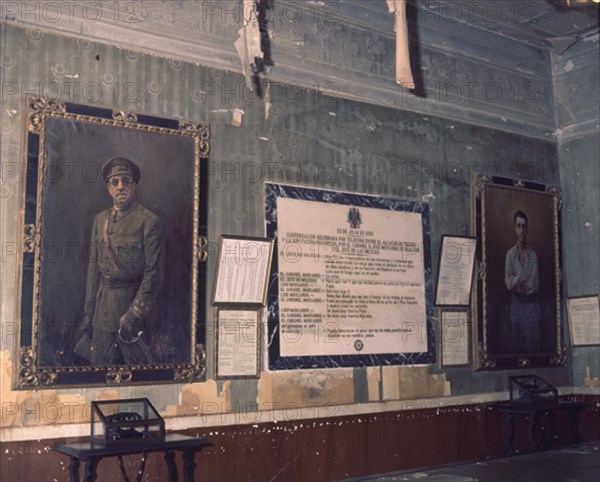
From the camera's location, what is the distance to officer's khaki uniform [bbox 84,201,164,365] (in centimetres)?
555

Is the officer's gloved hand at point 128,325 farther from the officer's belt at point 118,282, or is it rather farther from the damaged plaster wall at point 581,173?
the damaged plaster wall at point 581,173

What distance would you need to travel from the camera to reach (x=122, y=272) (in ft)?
18.7

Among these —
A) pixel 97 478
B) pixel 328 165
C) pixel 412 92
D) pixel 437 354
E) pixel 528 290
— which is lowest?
pixel 97 478

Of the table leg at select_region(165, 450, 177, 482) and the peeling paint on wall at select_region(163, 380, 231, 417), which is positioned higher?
the peeling paint on wall at select_region(163, 380, 231, 417)

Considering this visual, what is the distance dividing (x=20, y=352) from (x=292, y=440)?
2322 mm

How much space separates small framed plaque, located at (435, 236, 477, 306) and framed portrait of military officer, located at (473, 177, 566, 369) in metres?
0.18

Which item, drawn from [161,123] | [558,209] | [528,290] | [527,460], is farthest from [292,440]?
[558,209]

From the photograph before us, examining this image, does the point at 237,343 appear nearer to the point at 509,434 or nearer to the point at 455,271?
the point at 455,271

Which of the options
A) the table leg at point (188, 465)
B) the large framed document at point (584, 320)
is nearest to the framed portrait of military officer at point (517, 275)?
the large framed document at point (584, 320)

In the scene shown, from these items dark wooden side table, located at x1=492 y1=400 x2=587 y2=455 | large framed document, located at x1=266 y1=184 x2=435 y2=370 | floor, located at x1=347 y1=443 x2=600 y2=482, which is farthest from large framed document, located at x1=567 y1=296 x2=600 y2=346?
floor, located at x1=347 y1=443 x2=600 y2=482

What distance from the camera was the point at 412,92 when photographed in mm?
7676

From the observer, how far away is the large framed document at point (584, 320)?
8.33 meters

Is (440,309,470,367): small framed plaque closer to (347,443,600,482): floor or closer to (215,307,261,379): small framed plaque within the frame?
(215,307,261,379): small framed plaque

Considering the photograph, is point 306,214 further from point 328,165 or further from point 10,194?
point 10,194
